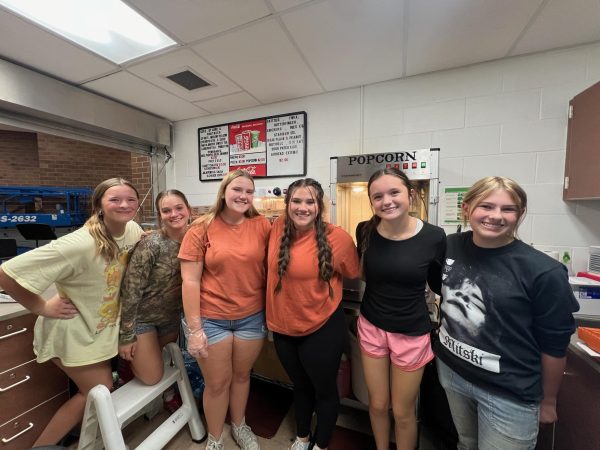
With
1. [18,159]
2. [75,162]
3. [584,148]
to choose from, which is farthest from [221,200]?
[18,159]

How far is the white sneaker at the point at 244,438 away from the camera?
1449 mm

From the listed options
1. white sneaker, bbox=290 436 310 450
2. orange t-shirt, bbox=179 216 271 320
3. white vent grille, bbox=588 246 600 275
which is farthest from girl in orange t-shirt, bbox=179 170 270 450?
white vent grille, bbox=588 246 600 275

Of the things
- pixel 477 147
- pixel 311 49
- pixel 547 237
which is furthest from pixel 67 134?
pixel 547 237

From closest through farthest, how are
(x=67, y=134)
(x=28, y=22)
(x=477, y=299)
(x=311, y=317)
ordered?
(x=477, y=299), (x=311, y=317), (x=28, y=22), (x=67, y=134)

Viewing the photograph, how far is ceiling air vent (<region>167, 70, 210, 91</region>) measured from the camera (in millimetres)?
1929

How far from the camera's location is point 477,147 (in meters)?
1.86

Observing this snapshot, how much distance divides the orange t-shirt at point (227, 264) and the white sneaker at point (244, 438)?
758 mm

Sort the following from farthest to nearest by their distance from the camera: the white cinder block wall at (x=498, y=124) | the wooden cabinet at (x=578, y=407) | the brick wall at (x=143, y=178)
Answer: the brick wall at (x=143, y=178)
the white cinder block wall at (x=498, y=124)
the wooden cabinet at (x=578, y=407)

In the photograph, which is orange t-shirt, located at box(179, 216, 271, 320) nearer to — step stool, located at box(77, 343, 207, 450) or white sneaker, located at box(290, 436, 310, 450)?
step stool, located at box(77, 343, 207, 450)

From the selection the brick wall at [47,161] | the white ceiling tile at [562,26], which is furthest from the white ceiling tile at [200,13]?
the brick wall at [47,161]

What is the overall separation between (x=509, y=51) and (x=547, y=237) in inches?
51.4

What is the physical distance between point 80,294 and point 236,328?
0.76 m

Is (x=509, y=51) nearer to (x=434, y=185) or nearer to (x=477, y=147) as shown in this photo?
(x=477, y=147)

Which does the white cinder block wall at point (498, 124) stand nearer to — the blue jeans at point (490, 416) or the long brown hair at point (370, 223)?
the long brown hair at point (370, 223)
